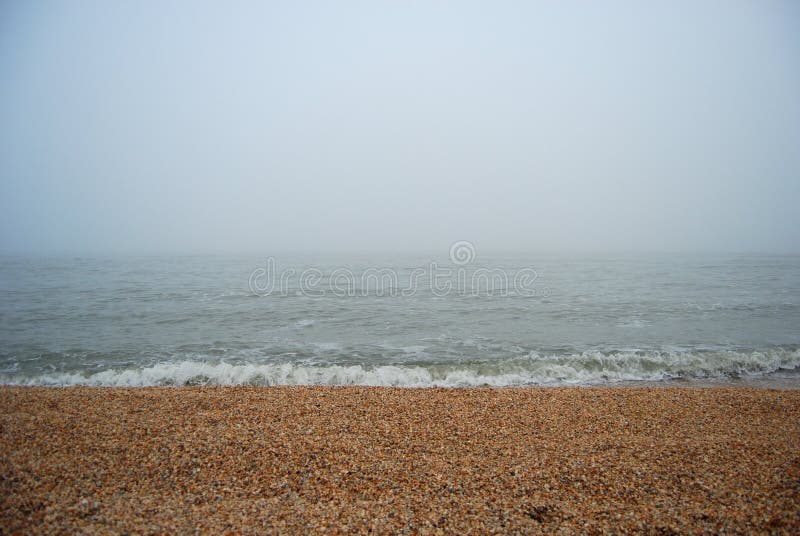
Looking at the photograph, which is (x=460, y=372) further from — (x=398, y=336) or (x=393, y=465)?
(x=393, y=465)

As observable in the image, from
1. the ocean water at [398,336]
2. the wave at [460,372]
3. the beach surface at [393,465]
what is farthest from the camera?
the ocean water at [398,336]

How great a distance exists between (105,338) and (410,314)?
12.6 meters

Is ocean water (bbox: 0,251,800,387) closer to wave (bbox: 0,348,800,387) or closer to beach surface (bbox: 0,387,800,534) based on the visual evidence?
wave (bbox: 0,348,800,387)

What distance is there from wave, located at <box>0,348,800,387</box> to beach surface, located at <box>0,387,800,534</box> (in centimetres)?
253

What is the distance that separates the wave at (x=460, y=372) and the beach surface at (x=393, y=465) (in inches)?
99.4

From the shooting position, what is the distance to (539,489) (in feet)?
13.0

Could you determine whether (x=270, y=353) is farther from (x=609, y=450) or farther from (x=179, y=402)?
(x=609, y=450)

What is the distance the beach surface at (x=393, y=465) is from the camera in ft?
11.4

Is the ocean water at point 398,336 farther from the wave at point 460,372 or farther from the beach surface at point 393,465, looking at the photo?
the beach surface at point 393,465

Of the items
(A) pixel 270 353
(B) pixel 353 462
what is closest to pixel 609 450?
(B) pixel 353 462

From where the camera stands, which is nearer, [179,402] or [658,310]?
[179,402]

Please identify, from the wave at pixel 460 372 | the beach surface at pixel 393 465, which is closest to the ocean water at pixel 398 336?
the wave at pixel 460 372

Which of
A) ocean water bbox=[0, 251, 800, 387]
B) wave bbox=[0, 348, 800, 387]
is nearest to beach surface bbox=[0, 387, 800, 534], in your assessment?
wave bbox=[0, 348, 800, 387]

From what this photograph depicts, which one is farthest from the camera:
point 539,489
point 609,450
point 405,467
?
point 609,450
